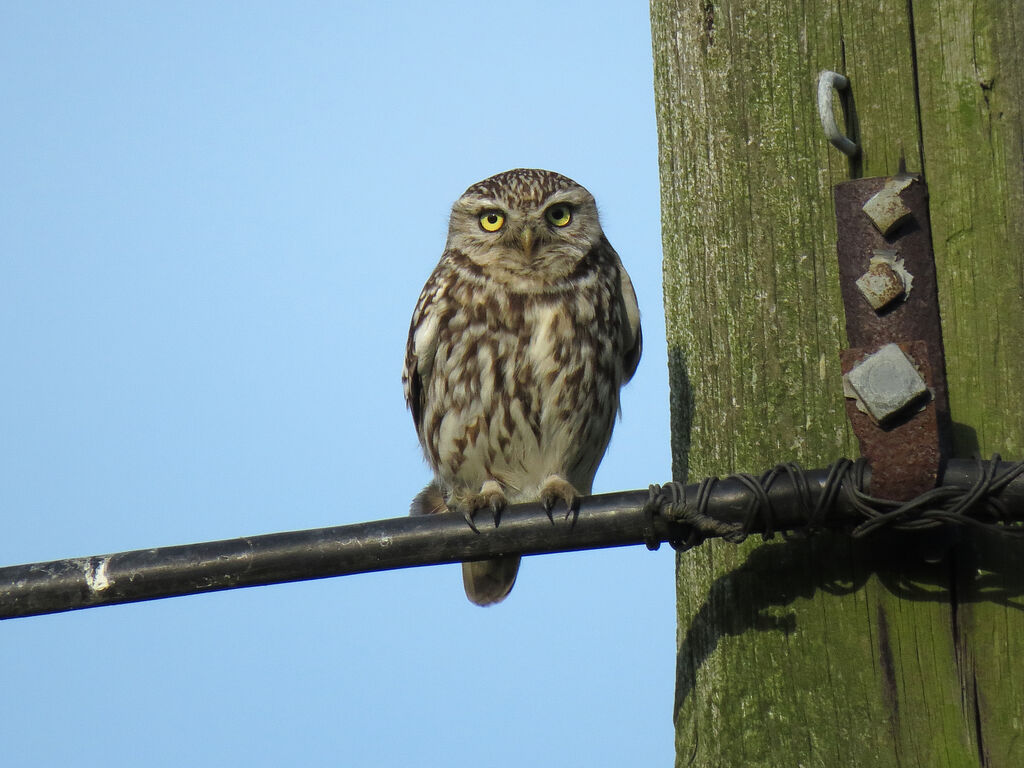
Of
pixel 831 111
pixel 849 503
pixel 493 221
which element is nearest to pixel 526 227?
pixel 493 221

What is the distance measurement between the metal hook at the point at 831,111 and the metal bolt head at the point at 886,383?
399 millimetres

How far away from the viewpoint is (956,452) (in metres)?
2.07

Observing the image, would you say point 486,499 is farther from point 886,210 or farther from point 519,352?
point 886,210

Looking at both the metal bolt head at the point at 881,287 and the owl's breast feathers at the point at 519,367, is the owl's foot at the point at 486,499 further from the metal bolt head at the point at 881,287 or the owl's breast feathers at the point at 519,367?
the metal bolt head at the point at 881,287

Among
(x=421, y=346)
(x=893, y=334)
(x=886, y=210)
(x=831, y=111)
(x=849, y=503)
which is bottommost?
(x=849, y=503)

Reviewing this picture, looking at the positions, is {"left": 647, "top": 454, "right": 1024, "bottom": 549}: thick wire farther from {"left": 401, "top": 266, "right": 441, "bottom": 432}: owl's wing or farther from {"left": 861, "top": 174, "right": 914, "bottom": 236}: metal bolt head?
{"left": 401, "top": 266, "right": 441, "bottom": 432}: owl's wing

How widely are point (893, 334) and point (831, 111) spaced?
406 mm

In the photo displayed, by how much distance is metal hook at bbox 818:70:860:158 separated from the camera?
6.48 feet

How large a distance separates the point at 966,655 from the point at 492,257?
242 centimetres

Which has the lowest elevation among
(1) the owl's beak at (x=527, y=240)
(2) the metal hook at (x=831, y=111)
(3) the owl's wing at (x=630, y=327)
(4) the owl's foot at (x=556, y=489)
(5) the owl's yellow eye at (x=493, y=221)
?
(4) the owl's foot at (x=556, y=489)

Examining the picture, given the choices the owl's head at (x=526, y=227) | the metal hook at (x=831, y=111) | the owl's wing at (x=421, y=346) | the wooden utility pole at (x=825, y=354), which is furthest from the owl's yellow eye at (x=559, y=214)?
the metal hook at (x=831, y=111)

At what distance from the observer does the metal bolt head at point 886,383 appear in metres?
1.90

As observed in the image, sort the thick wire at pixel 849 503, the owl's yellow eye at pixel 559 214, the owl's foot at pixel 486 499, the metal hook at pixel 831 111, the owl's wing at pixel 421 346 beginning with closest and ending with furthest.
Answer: the thick wire at pixel 849 503, the metal hook at pixel 831 111, the owl's foot at pixel 486 499, the owl's wing at pixel 421 346, the owl's yellow eye at pixel 559 214

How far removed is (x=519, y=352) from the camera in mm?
3783
